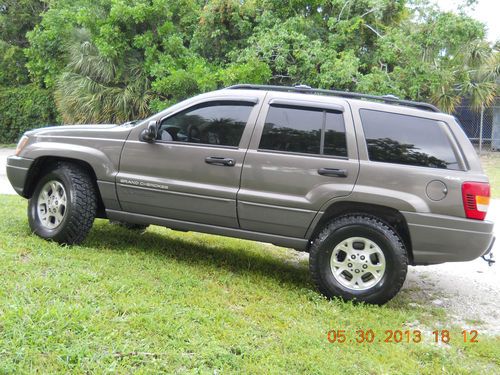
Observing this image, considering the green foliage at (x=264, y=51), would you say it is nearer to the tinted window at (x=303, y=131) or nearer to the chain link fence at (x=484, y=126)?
the chain link fence at (x=484, y=126)

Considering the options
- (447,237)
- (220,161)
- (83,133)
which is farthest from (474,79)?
(83,133)

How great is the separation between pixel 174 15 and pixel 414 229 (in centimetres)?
1319

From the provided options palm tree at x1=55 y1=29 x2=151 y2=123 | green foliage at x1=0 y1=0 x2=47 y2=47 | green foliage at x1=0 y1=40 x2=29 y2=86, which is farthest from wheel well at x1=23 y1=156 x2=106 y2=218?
green foliage at x1=0 y1=0 x2=47 y2=47

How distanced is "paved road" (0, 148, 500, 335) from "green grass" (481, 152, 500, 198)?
18.2 ft

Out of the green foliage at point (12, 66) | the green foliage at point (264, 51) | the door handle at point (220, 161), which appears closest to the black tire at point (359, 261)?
the door handle at point (220, 161)

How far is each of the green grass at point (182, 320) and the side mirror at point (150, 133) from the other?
117cm

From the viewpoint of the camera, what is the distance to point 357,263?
4105mm

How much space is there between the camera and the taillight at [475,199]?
12.7ft

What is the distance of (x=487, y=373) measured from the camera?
3.09 meters

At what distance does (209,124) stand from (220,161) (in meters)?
0.44

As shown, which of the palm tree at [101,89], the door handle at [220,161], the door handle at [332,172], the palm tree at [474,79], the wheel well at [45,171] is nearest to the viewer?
the door handle at [332,172]

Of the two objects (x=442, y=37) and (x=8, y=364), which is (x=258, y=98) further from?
(x=442, y=37)

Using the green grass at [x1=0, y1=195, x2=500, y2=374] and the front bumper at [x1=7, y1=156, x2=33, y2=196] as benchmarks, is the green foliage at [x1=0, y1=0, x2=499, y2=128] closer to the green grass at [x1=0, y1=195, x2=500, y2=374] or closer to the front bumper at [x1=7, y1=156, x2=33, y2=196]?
the front bumper at [x1=7, y1=156, x2=33, y2=196]

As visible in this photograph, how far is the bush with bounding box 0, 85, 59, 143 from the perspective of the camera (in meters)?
20.2
